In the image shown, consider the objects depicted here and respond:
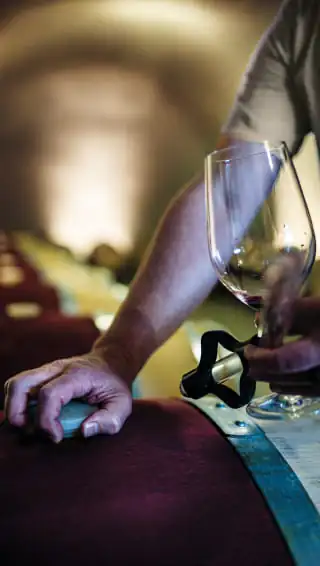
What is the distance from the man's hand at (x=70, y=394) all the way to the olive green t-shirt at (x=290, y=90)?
467 millimetres

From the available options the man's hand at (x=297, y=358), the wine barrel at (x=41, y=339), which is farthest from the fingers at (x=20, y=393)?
the wine barrel at (x=41, y=339)

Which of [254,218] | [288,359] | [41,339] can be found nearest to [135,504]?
[288,359]

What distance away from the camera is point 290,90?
901 mm

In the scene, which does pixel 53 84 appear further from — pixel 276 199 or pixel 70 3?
pixel 276 199

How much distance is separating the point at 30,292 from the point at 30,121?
36 cm

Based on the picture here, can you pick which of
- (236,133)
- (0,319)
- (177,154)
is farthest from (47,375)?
(177,154)

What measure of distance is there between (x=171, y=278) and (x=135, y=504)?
0.42 metres

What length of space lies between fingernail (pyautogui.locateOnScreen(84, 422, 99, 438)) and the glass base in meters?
0.14

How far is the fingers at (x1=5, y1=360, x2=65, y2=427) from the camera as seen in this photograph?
0.55 metres

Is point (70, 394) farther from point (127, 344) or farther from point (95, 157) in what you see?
point (95, 157)

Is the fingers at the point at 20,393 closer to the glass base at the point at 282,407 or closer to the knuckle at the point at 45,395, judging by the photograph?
the knuckle at the point at 45,395

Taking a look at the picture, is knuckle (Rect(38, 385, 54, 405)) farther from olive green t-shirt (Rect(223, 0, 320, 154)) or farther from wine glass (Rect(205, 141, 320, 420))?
olive green t-shirt (Rect(223, 0, 320, 154))

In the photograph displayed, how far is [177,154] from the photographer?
1.33 meters

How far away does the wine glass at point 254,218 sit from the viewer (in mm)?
508
